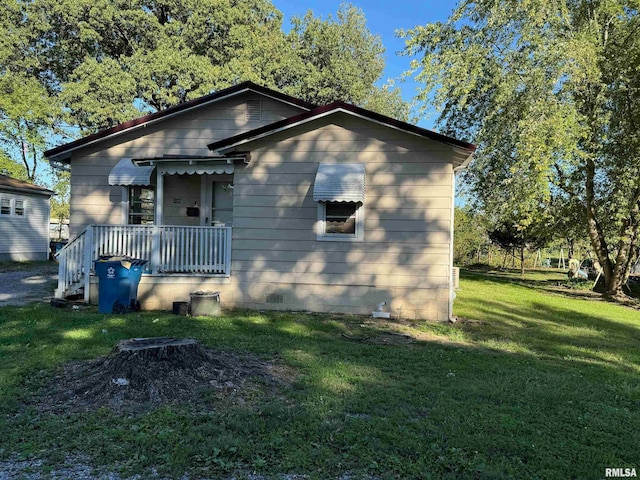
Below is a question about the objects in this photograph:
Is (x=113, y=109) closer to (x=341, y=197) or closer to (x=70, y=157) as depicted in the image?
(x=70, y=157)

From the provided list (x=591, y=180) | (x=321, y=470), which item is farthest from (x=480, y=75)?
(x=321, y=470)

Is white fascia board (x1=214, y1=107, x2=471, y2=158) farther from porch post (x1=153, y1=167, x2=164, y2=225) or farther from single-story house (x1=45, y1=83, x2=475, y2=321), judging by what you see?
porch post (x1=153, y1=167, x2=164, y2=225)

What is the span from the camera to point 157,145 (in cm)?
1053

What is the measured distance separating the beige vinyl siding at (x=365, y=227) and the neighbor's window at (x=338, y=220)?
0.14 m

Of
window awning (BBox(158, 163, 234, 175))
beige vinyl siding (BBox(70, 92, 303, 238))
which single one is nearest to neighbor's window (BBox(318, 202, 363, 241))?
window awning (BBox(158, 163, 234, 175))

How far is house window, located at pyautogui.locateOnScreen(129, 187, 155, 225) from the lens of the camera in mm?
10430

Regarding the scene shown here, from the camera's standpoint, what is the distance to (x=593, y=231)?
1524 centimetres

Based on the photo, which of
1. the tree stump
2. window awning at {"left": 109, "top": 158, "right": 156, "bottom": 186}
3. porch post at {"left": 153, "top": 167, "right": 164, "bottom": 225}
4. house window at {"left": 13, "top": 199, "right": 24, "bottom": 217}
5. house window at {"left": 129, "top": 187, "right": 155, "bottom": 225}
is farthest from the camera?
house window at {"left": 13, "top": 199, "right": 24, "bottom": 217}

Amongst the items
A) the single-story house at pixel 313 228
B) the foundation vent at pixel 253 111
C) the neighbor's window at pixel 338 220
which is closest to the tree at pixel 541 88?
the single-story house at pixel 313 228

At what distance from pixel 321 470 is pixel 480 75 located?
11.7m

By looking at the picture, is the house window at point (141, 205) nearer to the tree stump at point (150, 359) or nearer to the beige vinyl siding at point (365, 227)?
the beige vinyl siding at point (365, 227)

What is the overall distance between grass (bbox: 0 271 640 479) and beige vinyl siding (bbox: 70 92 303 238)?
3747mm
